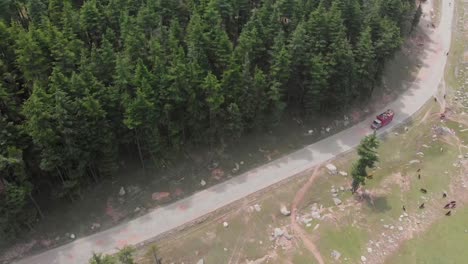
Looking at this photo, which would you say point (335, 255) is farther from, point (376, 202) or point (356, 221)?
point (376, 202)

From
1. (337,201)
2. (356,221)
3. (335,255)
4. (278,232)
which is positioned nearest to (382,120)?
(337,201)

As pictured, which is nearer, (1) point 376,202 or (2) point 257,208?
(2) point 257,208

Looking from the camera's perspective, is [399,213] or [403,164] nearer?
[399,213]

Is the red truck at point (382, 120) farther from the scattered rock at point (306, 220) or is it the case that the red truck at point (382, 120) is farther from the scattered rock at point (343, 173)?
the scattered rock at point (306, 220)

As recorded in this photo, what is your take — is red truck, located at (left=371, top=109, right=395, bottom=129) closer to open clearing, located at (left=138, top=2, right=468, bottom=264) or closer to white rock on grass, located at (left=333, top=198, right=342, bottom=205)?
open clearing, located at (left=138, top=2, right=468, bottom=264)

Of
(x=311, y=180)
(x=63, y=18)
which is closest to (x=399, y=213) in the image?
(x=311, y=180)

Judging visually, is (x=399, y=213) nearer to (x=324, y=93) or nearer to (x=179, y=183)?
(x=324, y=93)
